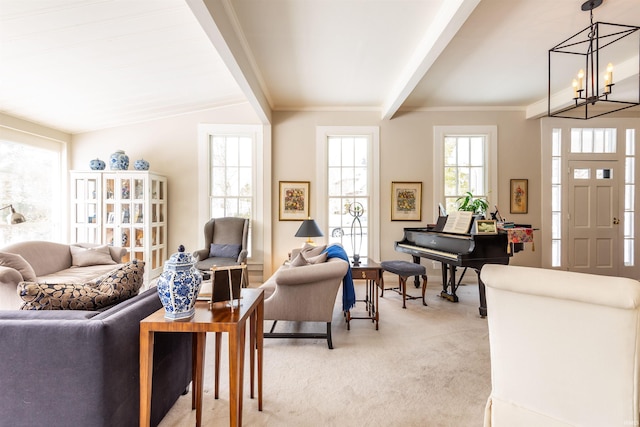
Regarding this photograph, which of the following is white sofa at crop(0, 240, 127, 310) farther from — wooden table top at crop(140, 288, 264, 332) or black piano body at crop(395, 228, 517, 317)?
black piano body at crop(395, 228, 517, 317)

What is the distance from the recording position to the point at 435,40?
267cm

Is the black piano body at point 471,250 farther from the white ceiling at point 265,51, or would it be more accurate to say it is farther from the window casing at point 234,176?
the window casing at point 234,176

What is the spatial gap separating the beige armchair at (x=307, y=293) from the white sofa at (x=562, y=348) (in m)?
1.42

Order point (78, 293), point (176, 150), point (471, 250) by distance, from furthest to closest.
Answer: point (176, 150), point (471, 250), point (78, 293)

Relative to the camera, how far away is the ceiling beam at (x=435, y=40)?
2281 millimetres

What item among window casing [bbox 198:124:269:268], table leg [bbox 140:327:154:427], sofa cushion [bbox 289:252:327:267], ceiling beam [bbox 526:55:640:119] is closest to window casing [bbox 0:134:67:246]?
window casing [bbox 198:124:269:268]

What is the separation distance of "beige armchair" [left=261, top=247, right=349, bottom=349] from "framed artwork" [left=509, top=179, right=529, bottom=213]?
389cm

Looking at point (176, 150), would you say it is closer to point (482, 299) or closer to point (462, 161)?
point (462, 161)

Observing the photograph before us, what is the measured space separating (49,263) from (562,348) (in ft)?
15.8

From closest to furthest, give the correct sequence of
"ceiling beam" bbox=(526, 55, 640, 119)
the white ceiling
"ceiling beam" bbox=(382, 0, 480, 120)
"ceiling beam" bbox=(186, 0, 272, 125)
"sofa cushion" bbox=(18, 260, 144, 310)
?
"sofa cushion" bbox=(18, 260, 144, 310) → "ceiling beam" bbox=(186, 0, 272, 125) → "ceiling beam" bbox=(382, 0, 480, 120) → the white ceiling → "ceiling beam" bbox=(526, 55, 640, 119)

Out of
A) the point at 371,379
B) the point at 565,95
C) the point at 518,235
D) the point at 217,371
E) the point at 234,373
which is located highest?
the point at 565,95

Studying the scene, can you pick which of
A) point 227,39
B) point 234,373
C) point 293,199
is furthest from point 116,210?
point 234,373

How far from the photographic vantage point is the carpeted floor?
72.7 inches

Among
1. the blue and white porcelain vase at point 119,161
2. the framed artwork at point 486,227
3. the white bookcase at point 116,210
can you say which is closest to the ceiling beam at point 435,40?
the framed artwork at point 486,227
